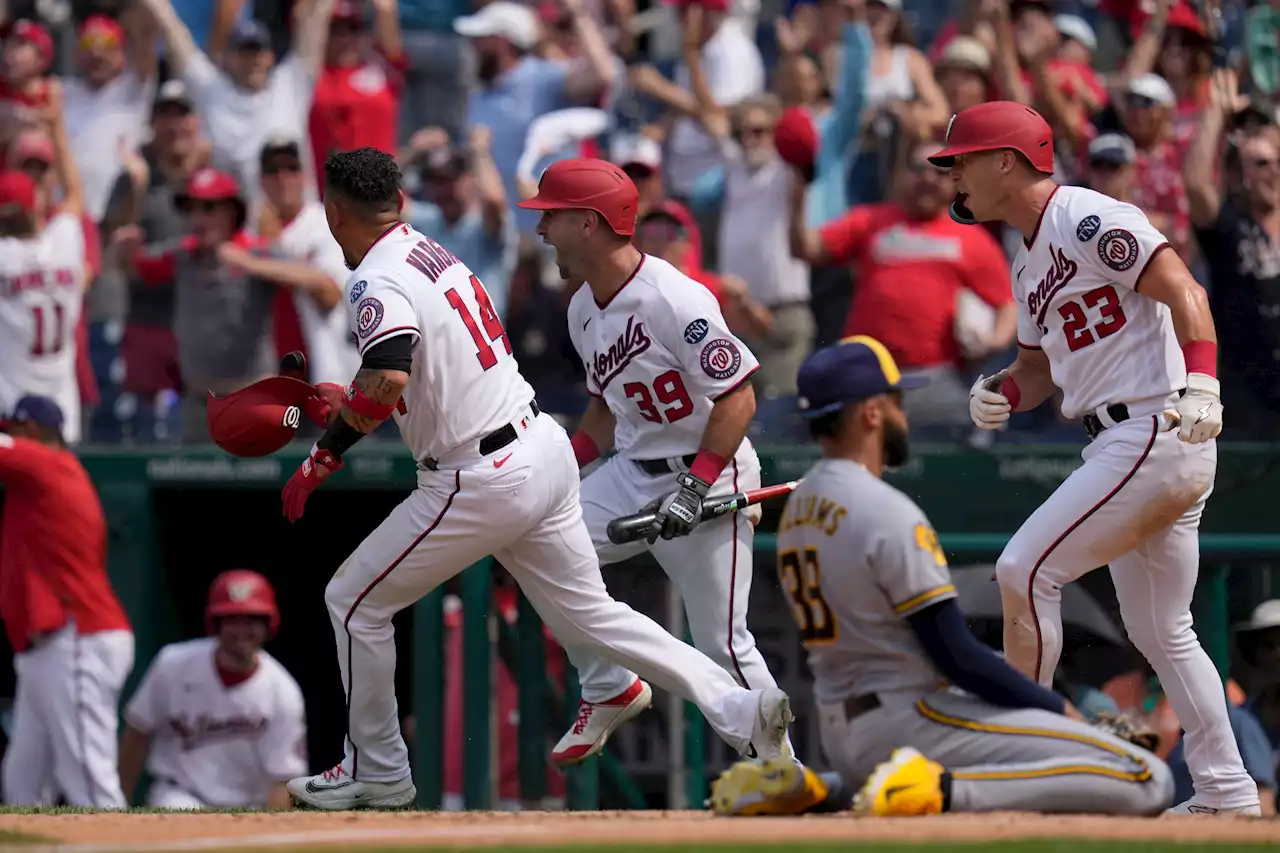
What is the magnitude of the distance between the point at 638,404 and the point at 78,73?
586 centimetres

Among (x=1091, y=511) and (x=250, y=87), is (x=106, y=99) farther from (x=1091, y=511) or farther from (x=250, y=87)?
(x=1091, y=511)

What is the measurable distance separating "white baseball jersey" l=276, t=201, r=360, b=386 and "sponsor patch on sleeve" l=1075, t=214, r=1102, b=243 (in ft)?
14.3

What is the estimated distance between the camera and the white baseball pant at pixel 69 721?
891 centimetres

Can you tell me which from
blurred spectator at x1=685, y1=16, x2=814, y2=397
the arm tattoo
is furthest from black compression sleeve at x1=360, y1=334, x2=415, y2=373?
blurred spectator at x1=685, y1=16, x2=814, y2=397

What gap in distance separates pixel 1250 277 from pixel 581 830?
4458 millimetres

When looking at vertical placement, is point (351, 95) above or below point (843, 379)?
above

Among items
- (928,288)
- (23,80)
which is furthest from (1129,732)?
(23,80)

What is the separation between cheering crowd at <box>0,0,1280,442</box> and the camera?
9008 millimetres

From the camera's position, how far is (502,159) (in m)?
10.6

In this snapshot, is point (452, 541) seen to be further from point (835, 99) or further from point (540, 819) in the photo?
point (835, 99)

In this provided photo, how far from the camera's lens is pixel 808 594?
524 cm

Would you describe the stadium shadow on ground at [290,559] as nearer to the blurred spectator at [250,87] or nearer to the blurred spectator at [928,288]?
the blurred spectator at [250,87]

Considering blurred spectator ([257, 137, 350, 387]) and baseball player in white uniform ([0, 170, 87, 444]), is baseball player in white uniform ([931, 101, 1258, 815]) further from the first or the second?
baseball player in white uniform ([0, 170, 87, 444])

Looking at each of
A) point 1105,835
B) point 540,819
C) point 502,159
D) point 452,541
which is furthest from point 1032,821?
point 502,159
